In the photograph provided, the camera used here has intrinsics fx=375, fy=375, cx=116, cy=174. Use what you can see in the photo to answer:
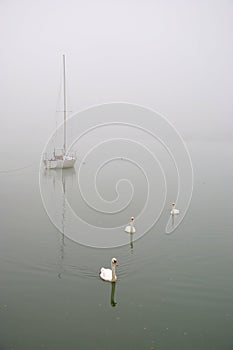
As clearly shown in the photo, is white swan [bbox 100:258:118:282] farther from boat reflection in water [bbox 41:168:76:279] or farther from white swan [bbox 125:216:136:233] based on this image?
white swan [bbox 125:216:136:233]

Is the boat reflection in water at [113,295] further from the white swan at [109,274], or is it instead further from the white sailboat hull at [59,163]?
the white sailboat hull at [59,163]

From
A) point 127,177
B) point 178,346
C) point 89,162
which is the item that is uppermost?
point 89,162

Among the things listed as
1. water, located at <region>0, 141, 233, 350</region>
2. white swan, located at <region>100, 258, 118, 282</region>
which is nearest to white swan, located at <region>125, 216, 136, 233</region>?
water, located at <region>0, 141, 233, 350</region>

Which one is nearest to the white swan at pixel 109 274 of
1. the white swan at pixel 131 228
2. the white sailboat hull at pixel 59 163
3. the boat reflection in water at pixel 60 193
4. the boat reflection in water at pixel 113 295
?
the boat reflection in water at pixel 113 295

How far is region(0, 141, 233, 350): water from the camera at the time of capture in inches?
230

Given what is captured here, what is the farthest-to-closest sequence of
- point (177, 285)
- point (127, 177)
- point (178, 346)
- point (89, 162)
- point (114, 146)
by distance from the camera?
point (114, 146) < point (89, 162) < point (127, 177) < point (177, 285) < point (178, 346)

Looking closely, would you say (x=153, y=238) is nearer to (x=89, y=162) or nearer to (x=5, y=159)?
(x=89, y=162)

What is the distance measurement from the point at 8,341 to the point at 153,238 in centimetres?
504

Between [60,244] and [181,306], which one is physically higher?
[60,244]

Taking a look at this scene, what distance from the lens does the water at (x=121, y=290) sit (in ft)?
19.1

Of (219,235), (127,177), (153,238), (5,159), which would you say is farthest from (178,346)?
(5,159)

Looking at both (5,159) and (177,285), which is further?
(5,159)

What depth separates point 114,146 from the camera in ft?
102

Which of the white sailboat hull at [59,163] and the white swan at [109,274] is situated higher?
the white sailboat hull at [59,163]
